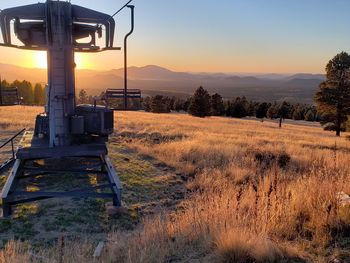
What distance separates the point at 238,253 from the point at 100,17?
24.7ft

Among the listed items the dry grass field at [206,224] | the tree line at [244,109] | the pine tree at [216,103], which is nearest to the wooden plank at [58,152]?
the dry grass field at [206,224]

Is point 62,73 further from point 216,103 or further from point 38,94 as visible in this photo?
point 38,94

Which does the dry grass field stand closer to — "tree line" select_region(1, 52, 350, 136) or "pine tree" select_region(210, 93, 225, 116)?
"tree line" select_region(1, 52, 350, 136)

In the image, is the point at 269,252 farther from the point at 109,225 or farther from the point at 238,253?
the point at 109,225

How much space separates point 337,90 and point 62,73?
38.9 meters

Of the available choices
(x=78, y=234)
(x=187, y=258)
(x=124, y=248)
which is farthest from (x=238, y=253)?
(x=78, y=234)

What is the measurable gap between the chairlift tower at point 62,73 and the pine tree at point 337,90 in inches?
1496

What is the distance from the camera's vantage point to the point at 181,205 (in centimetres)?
912

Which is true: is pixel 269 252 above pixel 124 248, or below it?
above

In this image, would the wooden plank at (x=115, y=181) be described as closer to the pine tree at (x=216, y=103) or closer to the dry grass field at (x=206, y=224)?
the dry grass field at (x=206, y=224)

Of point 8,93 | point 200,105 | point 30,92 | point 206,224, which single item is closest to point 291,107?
point 200,105

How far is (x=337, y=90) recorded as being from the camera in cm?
4312

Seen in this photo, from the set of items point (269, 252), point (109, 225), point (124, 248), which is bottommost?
point (109, 225)

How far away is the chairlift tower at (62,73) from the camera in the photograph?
966 centimetres
